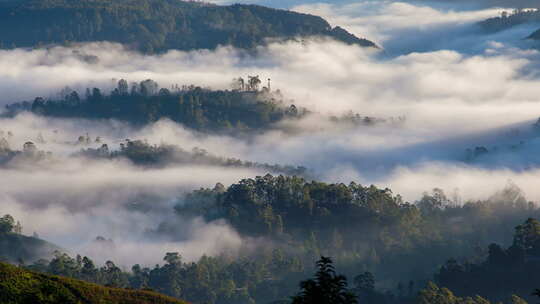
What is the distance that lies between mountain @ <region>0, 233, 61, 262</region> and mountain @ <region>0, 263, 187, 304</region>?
7035 centimetres

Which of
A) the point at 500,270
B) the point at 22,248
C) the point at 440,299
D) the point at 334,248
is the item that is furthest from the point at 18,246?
the point at 500,270

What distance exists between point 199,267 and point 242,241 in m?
19.8

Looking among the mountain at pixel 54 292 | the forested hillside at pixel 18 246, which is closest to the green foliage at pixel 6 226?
the forested hillside at pixel 18 246

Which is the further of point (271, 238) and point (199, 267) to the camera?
point (271, 238)

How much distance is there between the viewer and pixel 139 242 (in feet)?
628

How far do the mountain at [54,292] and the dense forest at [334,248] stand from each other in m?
52.7

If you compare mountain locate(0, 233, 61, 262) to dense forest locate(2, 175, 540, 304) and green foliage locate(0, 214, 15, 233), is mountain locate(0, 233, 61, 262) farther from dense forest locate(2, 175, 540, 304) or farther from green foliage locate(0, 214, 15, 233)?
dense forest locate(2, 175, 540, 304)

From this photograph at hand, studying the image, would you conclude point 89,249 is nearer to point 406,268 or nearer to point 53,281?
point 406,268

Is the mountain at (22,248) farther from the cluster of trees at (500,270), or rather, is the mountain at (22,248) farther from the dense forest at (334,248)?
the cluster of trees at (500,270)

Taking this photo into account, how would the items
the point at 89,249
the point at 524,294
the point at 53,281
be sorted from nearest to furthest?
the point at 53,281 < the point at 524,294 < the point at 89,249

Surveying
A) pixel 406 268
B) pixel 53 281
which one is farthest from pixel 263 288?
pixel 53 281

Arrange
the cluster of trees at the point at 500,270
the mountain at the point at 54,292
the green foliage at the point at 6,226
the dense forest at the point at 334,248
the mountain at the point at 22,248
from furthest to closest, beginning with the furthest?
the green foliage at the point at 6,226
the mountain at the point at 22,248
the dense forest at the point at 334,248
the cluster of trees at the point at 500,270
the mountain at the point at 54,292

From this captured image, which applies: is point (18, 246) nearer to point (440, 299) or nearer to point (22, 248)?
point (22, 248)

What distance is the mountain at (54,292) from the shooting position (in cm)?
8825
